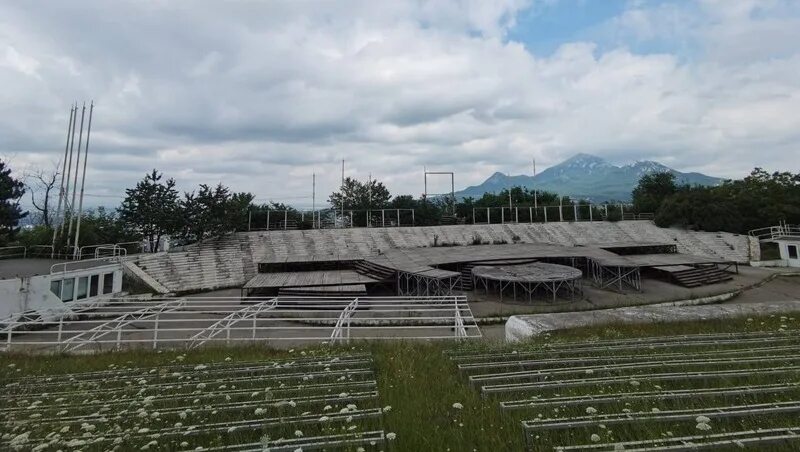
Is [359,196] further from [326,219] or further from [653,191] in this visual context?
[653,191]

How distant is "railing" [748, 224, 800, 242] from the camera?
2938 centimetres

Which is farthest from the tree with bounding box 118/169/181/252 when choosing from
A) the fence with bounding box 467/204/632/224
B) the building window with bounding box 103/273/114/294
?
the fence with bounding box 467/204/632/224

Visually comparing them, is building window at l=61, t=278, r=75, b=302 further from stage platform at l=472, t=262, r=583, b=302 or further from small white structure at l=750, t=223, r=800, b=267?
small white structure at l=750, t=223, r=800, b=267

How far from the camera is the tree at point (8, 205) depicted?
23.5 meters

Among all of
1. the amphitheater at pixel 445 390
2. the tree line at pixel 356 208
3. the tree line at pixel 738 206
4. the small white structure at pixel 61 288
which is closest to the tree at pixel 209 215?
the tree line at pixel 356 208

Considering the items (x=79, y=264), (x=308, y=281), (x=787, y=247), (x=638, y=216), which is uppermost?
Answer: (x=638, y=216)

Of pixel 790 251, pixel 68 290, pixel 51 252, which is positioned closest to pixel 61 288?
pixel 68 290

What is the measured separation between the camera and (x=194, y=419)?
4.51 metres

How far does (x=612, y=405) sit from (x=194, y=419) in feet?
15.9

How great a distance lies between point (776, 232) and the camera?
3117cm

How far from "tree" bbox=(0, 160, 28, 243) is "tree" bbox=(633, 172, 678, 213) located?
53.6m

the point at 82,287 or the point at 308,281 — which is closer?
the point at 82,287

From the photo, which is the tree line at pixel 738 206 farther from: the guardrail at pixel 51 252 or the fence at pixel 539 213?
the guardrail at pixel 51 252

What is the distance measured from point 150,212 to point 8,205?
7.59 m
